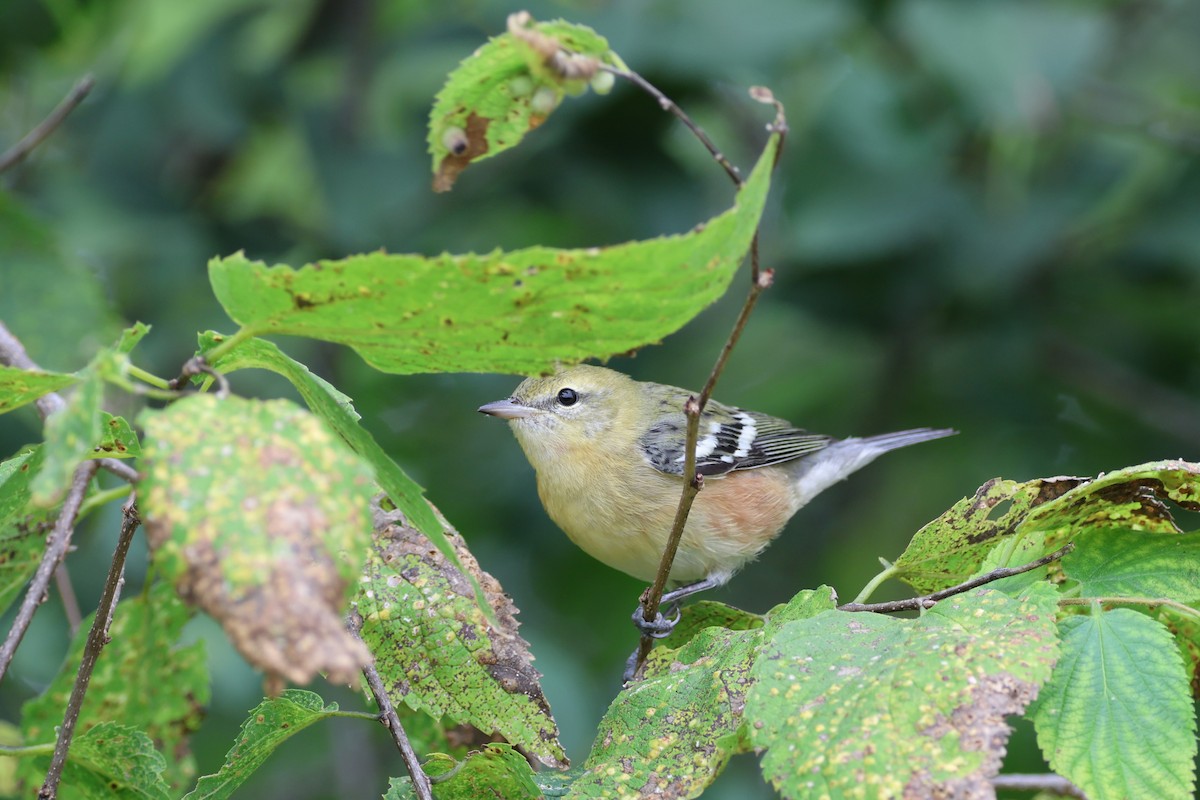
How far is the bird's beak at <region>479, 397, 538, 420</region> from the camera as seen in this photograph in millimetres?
4566

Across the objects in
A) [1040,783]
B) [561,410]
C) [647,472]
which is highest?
[1040,783]

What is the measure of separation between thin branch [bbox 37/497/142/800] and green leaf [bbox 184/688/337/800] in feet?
1.08

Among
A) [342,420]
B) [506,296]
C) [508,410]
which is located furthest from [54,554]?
[508,410]

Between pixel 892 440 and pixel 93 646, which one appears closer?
pixel 93 646

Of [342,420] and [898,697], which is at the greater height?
[342,420]

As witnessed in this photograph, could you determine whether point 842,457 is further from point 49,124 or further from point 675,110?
point 675,110

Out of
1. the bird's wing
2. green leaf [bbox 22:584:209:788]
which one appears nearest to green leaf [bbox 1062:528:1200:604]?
green leaf [bbox 22:584:209:788]

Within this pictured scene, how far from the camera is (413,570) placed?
7.55 ft

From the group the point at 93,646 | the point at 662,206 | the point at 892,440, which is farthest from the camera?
the point at 892,440

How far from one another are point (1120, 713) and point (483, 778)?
110cm

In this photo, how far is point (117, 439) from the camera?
2.07 m

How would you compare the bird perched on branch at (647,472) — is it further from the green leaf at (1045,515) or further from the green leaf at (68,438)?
the green leaf at (68,438)

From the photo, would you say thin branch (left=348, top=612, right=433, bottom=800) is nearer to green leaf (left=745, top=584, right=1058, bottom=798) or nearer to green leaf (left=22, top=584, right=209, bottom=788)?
green leaf (left=745, top=584, right=1058, bottom=798)

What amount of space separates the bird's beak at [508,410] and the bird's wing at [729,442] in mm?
493
